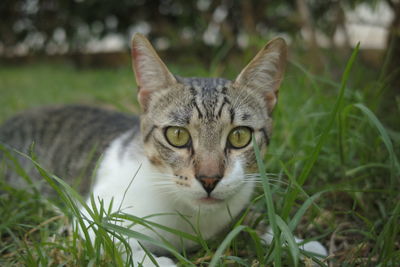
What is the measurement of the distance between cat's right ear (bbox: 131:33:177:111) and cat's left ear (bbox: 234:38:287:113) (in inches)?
14.6

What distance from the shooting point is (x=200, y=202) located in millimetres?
1550

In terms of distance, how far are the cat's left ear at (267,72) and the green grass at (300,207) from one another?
312 mm

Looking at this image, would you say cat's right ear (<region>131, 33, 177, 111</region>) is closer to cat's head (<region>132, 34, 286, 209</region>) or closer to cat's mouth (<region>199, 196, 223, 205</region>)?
cat's head (<region>132, 34, 286, 209</region>)

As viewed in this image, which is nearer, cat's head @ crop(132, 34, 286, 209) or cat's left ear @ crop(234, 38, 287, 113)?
cat's head @ crop(132, 34, 286, 209)

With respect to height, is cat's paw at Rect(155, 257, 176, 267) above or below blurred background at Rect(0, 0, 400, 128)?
below

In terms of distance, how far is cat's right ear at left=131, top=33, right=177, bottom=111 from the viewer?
1775 mm

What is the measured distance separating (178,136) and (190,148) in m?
0.09

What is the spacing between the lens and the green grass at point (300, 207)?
1.36 metres

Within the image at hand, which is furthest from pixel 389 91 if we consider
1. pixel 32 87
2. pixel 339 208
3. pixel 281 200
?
pixel 32 87

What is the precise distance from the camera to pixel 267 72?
187 cm

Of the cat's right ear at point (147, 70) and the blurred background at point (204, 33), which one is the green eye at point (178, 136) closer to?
the cat's right ear at point (147, 70)

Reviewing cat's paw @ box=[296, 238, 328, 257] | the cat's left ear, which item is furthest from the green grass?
the cat's left ear

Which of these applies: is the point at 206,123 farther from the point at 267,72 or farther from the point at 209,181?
the point at 267,72

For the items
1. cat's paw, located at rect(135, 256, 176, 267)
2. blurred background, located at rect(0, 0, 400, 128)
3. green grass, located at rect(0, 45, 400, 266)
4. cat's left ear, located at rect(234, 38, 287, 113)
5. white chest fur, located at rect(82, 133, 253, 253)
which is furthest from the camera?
blurred background, located at rect(0, 0, 400, 128)
